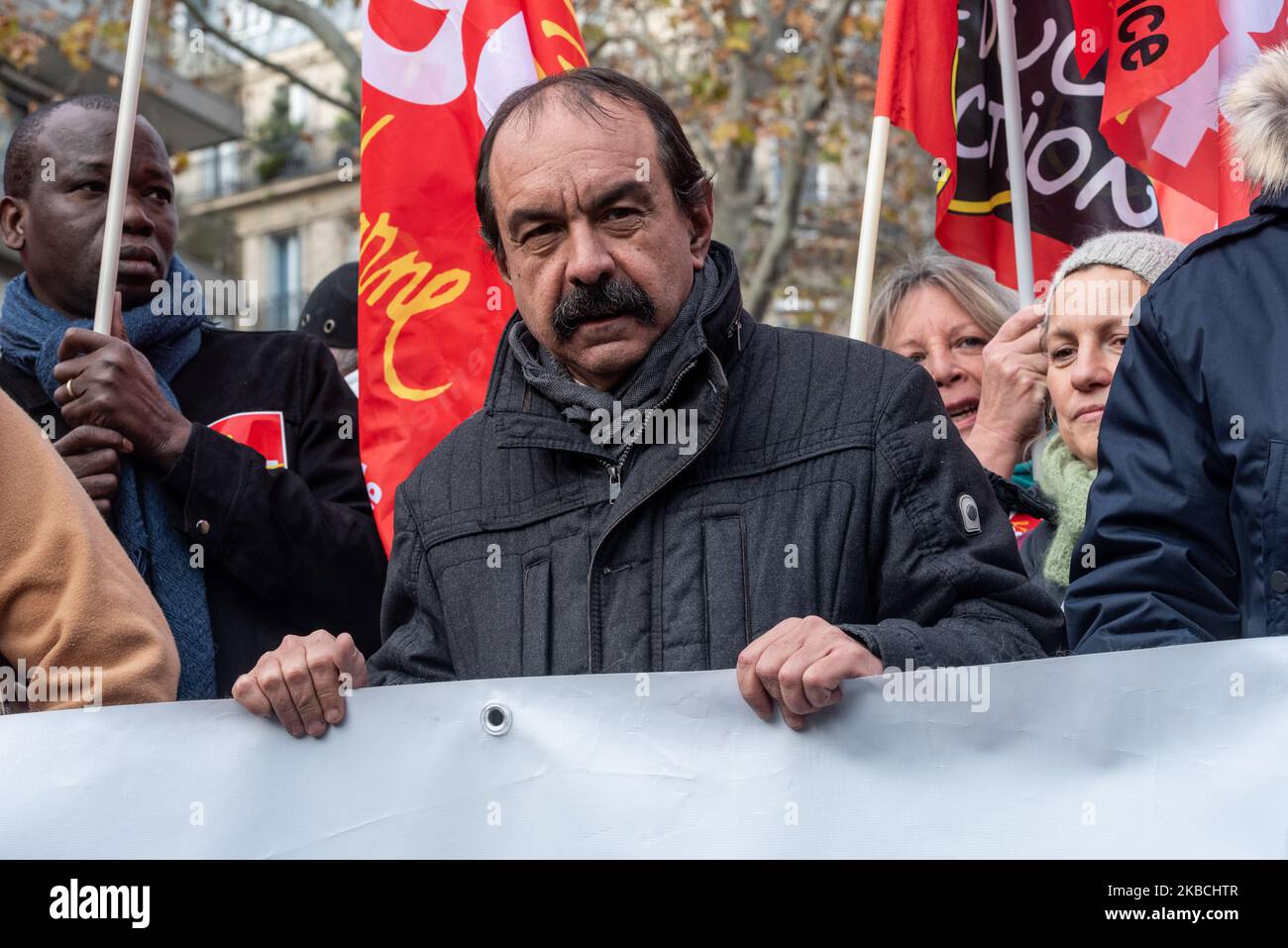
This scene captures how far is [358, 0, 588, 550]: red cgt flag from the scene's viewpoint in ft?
14.9

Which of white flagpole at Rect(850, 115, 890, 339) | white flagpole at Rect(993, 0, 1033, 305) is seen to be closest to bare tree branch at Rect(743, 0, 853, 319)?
white flagpole at Rect(993, 0, 1033, 305)

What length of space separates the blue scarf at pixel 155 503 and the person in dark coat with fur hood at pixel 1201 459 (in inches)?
67.1

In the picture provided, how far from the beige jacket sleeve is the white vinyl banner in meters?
0.06

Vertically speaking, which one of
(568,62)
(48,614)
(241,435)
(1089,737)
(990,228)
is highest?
(568,62)

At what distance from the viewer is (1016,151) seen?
15.6 ft

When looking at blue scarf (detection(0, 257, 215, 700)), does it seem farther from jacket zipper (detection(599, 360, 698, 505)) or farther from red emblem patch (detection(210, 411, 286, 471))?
jacket zipper (detection(599, 360, 698, 505))

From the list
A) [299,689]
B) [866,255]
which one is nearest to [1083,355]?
[866,255]

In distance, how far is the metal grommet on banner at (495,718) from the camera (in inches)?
102

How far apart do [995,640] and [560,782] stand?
612 mm

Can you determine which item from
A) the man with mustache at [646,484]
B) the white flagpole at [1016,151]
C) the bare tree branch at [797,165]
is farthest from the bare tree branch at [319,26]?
the man with mustache at [646,484]
